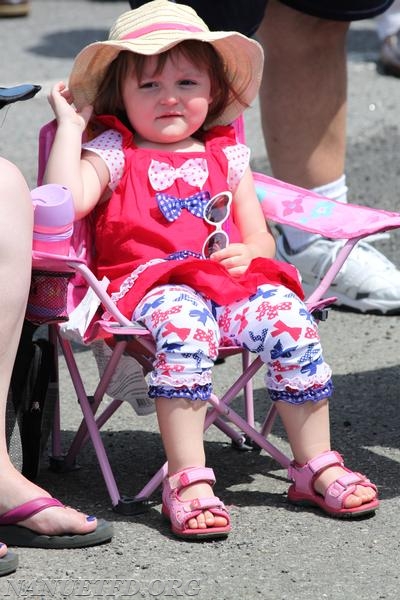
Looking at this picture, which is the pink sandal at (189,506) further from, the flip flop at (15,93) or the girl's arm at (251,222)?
the flip flop at (15,93)

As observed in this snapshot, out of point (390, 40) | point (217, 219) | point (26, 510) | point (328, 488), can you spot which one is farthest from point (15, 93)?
point (390, 40)

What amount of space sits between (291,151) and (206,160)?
1.29 metres

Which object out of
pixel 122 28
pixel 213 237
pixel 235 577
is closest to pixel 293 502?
pixel 235 577

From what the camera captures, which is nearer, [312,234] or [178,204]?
[178,204]

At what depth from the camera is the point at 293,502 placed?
3.40 meters

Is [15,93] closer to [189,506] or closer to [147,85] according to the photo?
[147,85]

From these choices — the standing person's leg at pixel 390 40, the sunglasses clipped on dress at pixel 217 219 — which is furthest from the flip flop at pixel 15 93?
the standing person's leg at pixel 390 40

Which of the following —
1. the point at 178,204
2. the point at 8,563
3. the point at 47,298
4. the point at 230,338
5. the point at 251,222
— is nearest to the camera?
the point at 8,563

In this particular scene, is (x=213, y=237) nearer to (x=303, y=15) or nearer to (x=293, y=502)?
(x=293, y=502)

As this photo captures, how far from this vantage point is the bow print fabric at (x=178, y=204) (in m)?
3.58

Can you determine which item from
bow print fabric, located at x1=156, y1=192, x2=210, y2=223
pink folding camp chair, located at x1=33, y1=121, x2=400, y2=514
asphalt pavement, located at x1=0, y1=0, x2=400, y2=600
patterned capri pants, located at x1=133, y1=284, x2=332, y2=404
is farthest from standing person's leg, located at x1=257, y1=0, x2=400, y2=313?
patterned capri pants, located at x1=133, y1=284, x2=332, y2=404

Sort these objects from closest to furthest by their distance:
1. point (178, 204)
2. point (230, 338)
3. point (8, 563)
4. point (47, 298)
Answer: point (8, 563) < point (47, 298) < point (230, 338) < point (178, 204)

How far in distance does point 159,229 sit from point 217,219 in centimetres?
19

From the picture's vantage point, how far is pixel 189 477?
10.5ft
